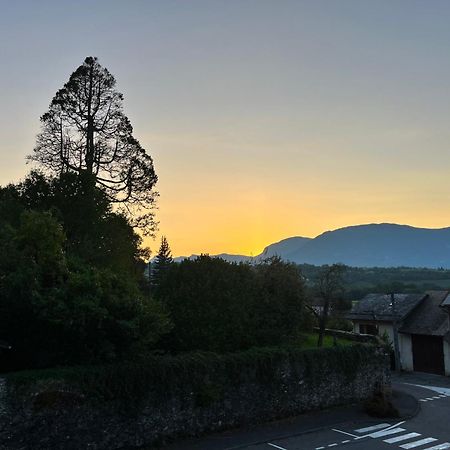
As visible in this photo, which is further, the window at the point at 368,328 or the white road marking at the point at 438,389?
the window at the point at 368,328

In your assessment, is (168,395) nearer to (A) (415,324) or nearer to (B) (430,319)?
(A) (415,324)

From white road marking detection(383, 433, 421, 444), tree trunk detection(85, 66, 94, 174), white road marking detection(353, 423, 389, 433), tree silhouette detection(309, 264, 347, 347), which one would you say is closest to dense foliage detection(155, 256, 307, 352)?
white road marking detection(353, 423, 389, 433)

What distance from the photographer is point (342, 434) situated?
21.6 metres

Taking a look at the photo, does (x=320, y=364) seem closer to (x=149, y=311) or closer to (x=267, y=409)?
(x=267, y=409)

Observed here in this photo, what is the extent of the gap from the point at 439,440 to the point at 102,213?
18.0 m

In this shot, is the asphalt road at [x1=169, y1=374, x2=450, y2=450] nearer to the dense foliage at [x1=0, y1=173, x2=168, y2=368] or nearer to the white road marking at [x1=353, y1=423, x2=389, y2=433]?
the white road marking at [x1=353, y1=423, x2=389, y2=433]

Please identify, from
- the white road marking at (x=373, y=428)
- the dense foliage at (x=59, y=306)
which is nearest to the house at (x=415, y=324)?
the white road marking at (x=373, y=428)

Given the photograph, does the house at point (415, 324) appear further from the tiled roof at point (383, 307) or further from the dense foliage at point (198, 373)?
the dense foliage at point (198, 373)

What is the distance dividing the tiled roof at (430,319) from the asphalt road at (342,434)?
13842 millimetres

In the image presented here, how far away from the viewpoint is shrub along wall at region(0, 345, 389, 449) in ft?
55.8

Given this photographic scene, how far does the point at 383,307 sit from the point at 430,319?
518 cm

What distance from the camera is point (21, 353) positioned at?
1941 cm

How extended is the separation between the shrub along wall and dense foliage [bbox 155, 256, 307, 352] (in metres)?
1.91

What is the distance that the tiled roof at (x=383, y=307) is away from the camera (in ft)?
143
